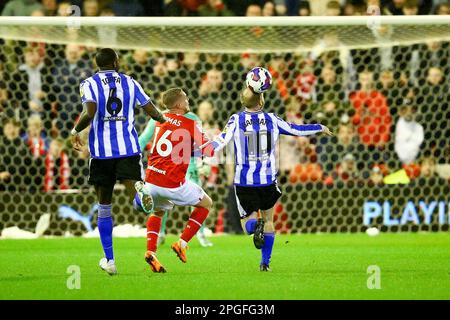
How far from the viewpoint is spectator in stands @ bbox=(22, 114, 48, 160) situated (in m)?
13.0

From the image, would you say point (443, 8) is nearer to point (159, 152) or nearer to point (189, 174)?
point (189, 174)

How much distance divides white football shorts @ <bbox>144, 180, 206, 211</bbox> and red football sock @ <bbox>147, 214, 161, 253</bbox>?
117mm

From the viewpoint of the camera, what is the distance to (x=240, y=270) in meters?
8.57

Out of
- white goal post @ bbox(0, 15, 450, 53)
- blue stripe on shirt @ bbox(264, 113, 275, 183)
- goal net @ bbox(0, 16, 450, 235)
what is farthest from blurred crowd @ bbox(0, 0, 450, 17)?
blue stripe on shirt @ bbox(264, 113, 275, 183)

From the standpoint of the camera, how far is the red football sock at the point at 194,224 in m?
8.54

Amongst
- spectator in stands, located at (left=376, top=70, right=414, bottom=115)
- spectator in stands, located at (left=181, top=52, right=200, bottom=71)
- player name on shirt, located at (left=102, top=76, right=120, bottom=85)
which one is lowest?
spectator in stands, located at (left=376, top=70, right=414, bottom=115)

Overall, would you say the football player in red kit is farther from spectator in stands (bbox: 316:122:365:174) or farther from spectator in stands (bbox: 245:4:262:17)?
spectator in stands (bbox: 245:4:262:17)

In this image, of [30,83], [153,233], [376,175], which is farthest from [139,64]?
[153,233]

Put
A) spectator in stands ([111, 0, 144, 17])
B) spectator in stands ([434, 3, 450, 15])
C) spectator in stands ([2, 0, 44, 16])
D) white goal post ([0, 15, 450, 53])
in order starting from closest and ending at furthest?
white goal post ([0, 15, 450, 53]), spectator in stands ([434, 3, 450, 15]), spectator in stands ([2, 0, 44, 16]), spectator in stands ([111, 0, 144, 17])

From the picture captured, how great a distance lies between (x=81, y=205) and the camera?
498 inches

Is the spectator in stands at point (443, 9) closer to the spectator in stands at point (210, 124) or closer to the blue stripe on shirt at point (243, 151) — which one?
the spectator in stands at point (210, 124)

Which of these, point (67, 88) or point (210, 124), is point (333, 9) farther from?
point (67, 88)

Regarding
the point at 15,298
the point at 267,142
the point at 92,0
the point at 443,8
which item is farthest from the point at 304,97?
the point at 15,298

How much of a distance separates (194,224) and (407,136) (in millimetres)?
5522
